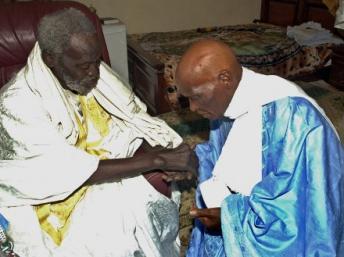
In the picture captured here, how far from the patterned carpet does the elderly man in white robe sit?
40 centimetres

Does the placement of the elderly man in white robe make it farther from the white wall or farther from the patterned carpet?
the white wall

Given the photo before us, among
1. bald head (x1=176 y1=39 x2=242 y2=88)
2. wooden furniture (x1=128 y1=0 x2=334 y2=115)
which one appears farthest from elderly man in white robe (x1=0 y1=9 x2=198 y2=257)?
wooden furniture (x1=128 y1=0 x2=334 y2=115)

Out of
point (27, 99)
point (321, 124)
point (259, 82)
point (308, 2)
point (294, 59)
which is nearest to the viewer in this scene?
point (321, 124)

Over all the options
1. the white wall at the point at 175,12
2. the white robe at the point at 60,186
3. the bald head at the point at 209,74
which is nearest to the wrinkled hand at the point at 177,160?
the white robe at the point at 60,186

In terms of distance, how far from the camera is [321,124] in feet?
3.30

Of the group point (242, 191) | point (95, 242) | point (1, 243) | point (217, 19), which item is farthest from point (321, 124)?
point (217, 19)

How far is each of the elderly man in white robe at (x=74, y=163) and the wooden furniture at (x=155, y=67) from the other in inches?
41.7

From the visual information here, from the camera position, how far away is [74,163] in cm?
135

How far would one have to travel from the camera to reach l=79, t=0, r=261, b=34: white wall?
4.44 m

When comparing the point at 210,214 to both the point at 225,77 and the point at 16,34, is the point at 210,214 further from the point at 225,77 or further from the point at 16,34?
the point at 16,34

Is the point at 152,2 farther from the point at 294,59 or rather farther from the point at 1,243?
the point at 1,243

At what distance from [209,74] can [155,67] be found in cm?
165

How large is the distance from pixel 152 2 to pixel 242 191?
3.92 m

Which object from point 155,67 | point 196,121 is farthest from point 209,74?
point 196,121
